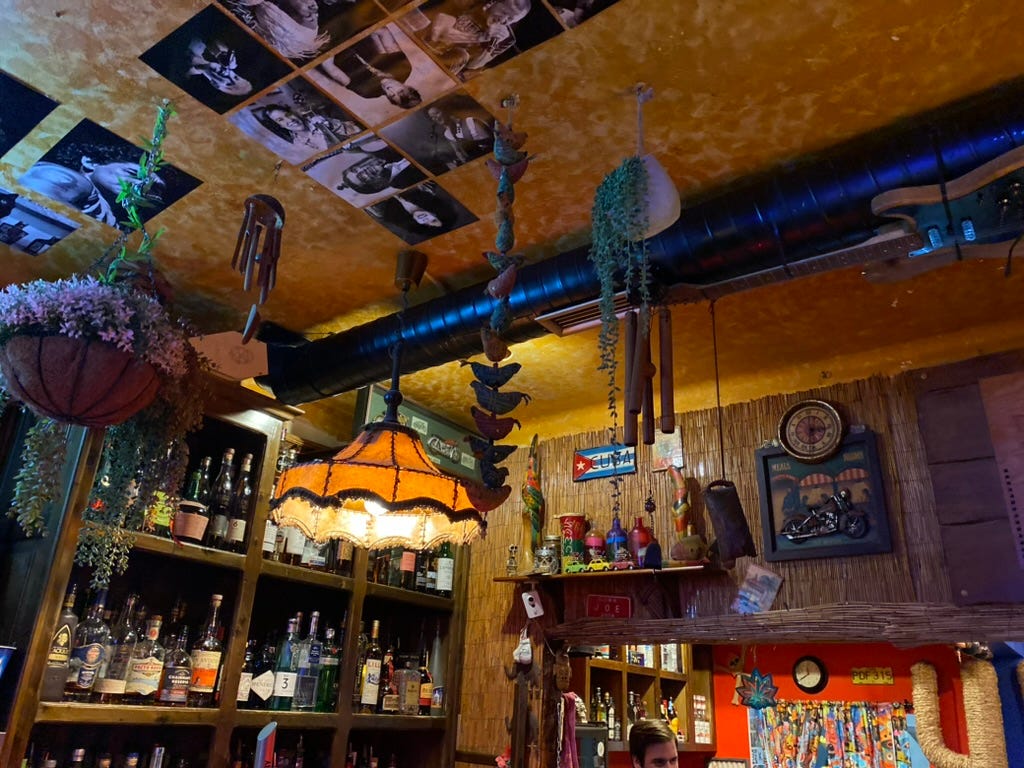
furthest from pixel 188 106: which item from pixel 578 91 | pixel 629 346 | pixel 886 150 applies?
pixel 886 150

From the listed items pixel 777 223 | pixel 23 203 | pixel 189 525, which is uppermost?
pixel 23 203

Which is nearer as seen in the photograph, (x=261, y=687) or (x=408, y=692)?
(x=261, y=687)

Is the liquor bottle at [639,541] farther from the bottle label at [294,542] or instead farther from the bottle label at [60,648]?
the bottle label at [60,648]

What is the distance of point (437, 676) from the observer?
3980 millimetres

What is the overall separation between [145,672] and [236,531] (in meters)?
0.61

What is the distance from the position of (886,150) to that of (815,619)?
1.96 meters

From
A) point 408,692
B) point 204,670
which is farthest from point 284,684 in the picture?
point 408,692

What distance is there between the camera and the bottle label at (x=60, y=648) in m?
2.48

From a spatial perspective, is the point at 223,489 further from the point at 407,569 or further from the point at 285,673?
the point at 407,569

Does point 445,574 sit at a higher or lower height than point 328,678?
higher

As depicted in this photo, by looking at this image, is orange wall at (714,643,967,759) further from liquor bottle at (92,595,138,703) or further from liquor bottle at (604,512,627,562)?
liquor bottle at (92,595,138,703)

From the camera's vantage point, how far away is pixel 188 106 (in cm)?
221

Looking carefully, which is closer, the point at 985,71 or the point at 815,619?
the point at 985,71

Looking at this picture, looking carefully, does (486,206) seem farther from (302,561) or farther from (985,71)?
(302,561)
